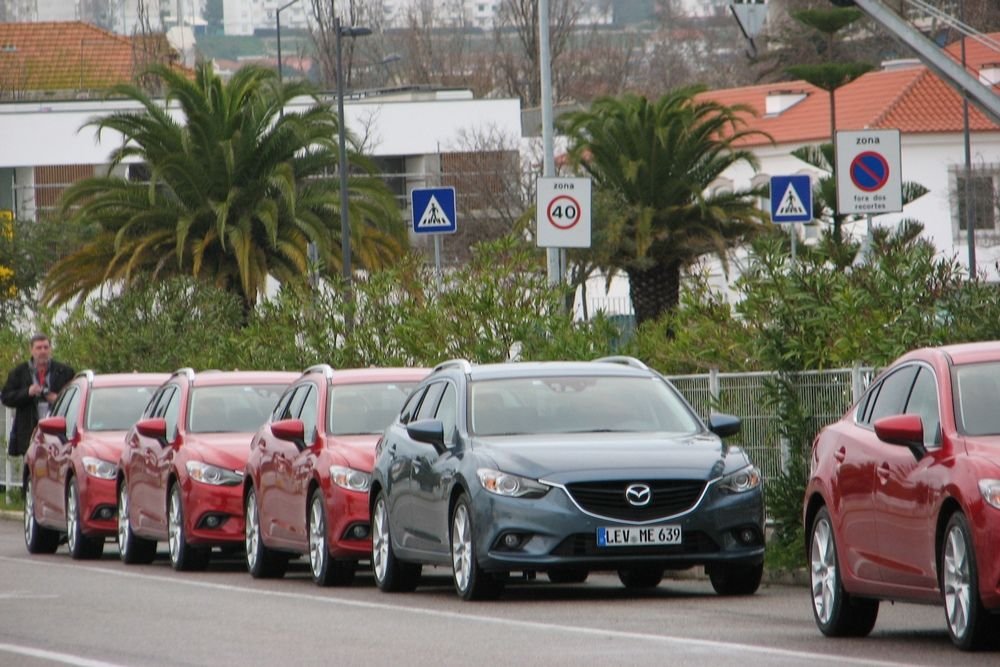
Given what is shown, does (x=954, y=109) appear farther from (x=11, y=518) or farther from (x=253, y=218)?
(x=11, y=518)

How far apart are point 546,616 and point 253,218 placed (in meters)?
25.3

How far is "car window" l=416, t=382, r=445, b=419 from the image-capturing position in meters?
16.8

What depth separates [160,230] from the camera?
38938 millimetres

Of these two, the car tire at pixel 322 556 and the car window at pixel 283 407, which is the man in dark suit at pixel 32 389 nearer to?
the car window at pixel 283 407

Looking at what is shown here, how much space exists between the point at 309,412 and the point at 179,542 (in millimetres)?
2157

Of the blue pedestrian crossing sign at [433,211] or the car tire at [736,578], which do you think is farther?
the blue pedestrian crossing sign at [433,211]

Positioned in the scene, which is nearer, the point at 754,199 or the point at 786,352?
the point at 786,352

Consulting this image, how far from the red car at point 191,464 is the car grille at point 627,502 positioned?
20.4 ft

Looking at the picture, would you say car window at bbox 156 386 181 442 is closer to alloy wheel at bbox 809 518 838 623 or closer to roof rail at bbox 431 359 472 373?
roof rail at bbox 431 359 472 373

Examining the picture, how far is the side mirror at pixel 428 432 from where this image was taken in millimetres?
15727

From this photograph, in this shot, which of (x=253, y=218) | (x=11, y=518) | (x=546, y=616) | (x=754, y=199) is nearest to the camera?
(x=546, y=616)

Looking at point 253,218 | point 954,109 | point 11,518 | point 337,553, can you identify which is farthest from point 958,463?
point 954,109

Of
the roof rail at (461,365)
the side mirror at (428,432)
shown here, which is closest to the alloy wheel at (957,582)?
the side mirror at (428,432)

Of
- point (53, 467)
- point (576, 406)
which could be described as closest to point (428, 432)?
point (576, 406)
